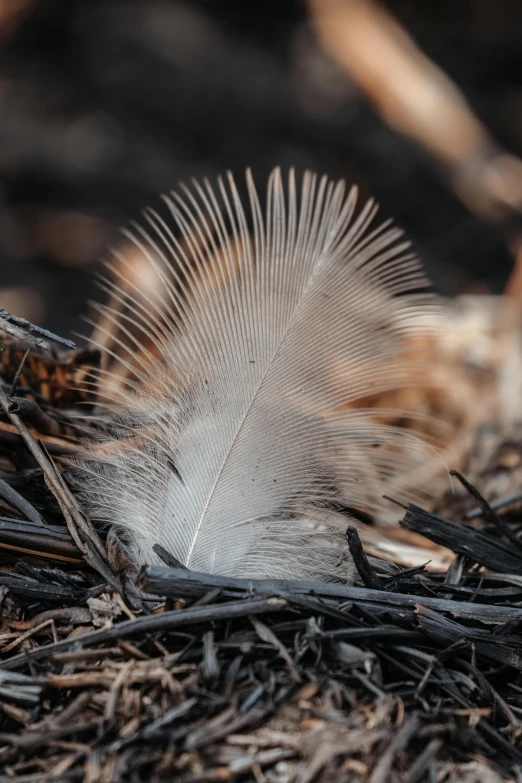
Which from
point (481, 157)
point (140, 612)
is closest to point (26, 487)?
point (140, 612)

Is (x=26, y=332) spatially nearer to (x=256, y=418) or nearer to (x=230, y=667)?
(x=256, y=418)

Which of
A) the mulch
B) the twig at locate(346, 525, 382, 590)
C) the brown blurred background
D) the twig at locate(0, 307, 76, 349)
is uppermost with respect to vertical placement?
the brown blurred background

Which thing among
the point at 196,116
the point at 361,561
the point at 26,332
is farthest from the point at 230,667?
the point at 196,116

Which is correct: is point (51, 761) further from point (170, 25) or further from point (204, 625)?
point (170, 25)

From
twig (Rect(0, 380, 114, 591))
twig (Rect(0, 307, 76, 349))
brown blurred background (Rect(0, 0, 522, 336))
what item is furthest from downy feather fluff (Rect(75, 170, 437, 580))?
brown blurred background (Rect(0, 0, 522, 336))

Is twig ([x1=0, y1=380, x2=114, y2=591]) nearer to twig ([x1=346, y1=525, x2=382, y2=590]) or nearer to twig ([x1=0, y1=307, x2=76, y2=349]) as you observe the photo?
twig ([x1=0, y1=307, x2=76, y2=349])
